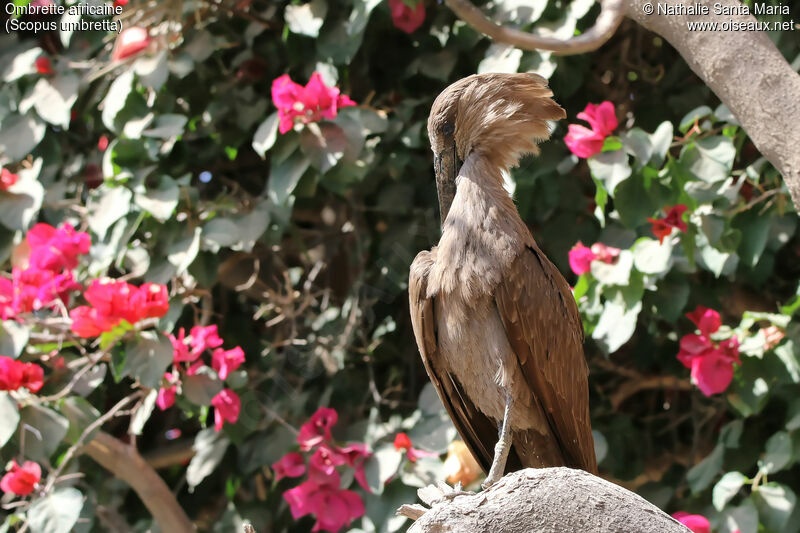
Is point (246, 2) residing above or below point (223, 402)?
above

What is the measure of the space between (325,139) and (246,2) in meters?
0.78

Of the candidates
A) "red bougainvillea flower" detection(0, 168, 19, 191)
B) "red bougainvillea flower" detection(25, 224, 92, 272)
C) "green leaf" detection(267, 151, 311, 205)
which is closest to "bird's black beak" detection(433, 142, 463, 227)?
"green leaf" detection(267, 151, 311, 205)

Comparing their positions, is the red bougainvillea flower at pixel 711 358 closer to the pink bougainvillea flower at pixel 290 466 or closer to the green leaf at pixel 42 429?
the pink bougainvillea flower at pixel 290 466

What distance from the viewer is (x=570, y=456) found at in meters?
2.81

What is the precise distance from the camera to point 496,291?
2561 millimetres

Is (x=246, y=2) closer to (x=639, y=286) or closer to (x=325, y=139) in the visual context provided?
(x=325, y=139)

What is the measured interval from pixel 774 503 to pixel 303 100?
1.98m

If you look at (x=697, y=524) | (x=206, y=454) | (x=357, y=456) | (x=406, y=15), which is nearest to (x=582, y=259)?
(x=697, y=524)

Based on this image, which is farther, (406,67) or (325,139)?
(406,67)

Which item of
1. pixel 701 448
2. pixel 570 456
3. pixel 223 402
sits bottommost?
pixel 701 448

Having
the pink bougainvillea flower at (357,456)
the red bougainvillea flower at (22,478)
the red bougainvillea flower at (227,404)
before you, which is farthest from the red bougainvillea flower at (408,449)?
the red bougainvillea flower at (22,478)

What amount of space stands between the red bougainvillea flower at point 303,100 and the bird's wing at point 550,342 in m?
1.10

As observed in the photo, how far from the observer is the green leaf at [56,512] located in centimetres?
324

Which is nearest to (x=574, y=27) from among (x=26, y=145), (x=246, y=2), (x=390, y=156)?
(x=390, y=156)
